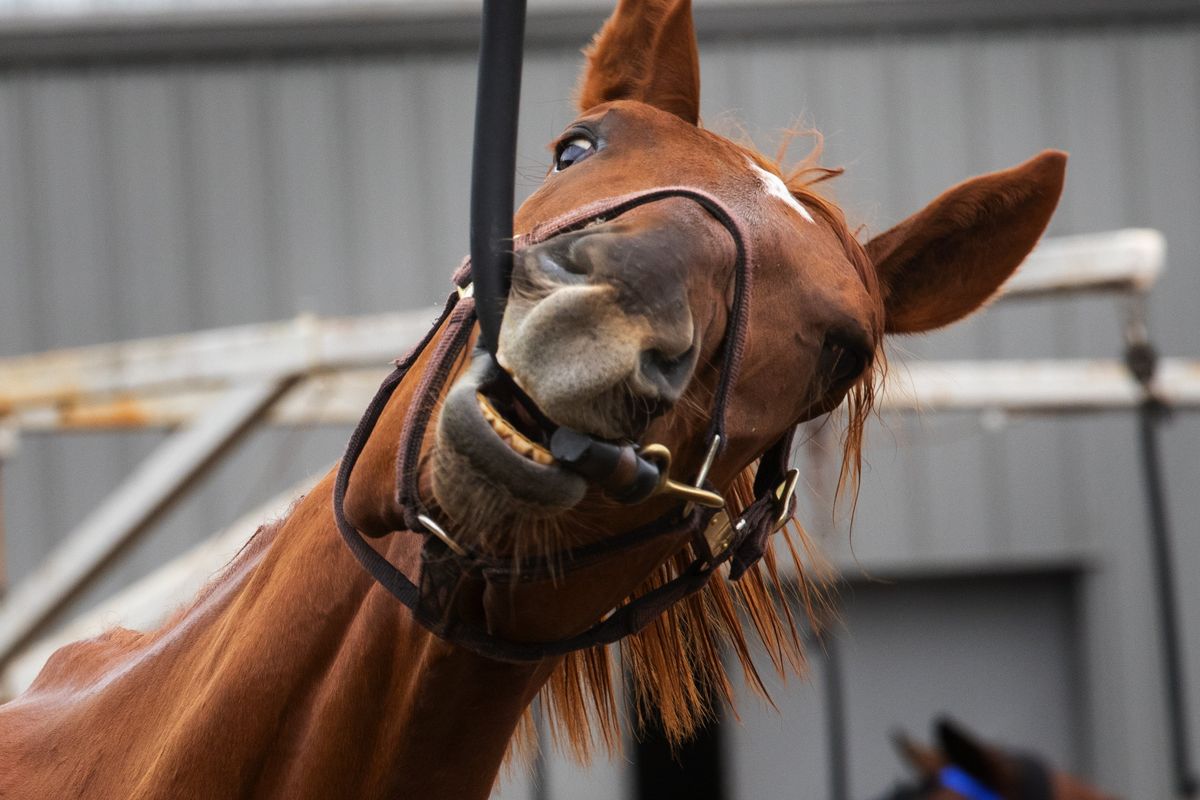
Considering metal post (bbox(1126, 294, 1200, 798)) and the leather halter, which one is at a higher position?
the leather halter

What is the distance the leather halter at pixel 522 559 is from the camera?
4.12 ft

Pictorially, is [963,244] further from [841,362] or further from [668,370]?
[668,370]

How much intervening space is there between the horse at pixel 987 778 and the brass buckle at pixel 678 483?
114 inches

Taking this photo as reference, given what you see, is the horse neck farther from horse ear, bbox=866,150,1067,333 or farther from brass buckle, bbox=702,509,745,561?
horse ear, bbox=866,150,1067,333

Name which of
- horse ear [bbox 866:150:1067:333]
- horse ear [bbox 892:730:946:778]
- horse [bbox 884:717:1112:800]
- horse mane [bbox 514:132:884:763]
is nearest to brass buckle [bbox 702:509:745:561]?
horse mane [bbox 514:132:884:763]

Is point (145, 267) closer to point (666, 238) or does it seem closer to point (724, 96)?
point (724, 96)

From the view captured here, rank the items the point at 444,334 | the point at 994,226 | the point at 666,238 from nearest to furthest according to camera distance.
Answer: the point at 666,238 → the point at 444,334 → the point at 994,226

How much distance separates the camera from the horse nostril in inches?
46.1

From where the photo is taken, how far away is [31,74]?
7.41m

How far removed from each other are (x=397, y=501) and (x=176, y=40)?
6.89 m

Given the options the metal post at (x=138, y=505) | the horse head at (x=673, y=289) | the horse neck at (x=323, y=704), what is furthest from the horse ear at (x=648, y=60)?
the metal post at (x=138, y=505)

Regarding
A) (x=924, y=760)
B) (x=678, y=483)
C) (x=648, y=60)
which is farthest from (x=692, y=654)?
(x=924, y=760)

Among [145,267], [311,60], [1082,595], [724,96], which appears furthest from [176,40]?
[1082,595]

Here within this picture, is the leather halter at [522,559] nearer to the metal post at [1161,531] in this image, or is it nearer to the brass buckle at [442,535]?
the brass buckle at [442,535]
